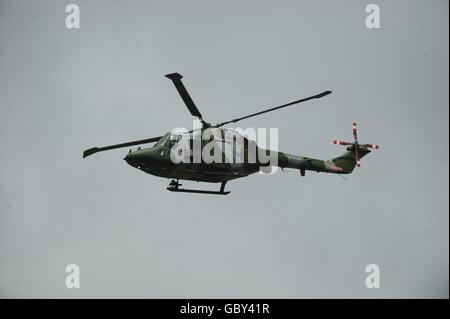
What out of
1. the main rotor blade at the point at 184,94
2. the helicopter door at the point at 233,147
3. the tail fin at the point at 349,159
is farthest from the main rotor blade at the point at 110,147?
the tail fin at the point at 349,159

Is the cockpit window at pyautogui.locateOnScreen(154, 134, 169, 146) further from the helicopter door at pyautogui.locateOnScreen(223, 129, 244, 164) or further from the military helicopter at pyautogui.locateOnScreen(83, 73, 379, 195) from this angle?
the helicopter door at pyautogui.locateOnScreen(223, 129, 244, 164)

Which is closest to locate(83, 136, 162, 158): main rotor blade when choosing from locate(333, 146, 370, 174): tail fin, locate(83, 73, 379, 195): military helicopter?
locate(83, 73, 379, 195): military helicopter

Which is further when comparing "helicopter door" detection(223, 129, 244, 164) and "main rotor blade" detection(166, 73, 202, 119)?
"helicopter door" detection(223, 129, 244, 164)

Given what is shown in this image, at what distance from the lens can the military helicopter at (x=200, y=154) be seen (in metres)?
18.5

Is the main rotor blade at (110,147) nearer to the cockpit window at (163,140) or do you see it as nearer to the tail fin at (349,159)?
the cockpit window at (163,140)

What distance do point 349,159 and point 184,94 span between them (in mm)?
10499

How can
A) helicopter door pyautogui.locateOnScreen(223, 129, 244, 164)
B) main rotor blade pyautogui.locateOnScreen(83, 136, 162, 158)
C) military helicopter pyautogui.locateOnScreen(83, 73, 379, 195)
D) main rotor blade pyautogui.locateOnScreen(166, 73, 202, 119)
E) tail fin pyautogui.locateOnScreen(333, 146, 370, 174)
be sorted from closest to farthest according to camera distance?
main rotor blade pyautogui.locateOnScreen(166, 73, 202, 119) < military helicopter pyautogui.locateOnScreen(83, 73, 379, 195) < main rotor blade pyautogui.locateOnScreen(83, 136, 162, 158) < helicopter door pyautogui.locateOnScreen(223, 129, 244, 164) < tail fin pyautogui.locateOnScreen(333, 146, 370, 174)

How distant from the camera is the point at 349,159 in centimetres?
2447

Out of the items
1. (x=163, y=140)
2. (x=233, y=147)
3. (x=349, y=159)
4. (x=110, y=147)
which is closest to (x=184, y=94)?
(x=163, y=140)

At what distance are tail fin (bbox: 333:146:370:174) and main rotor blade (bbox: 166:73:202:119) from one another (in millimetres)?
8410

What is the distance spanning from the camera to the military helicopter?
60.7 ft
